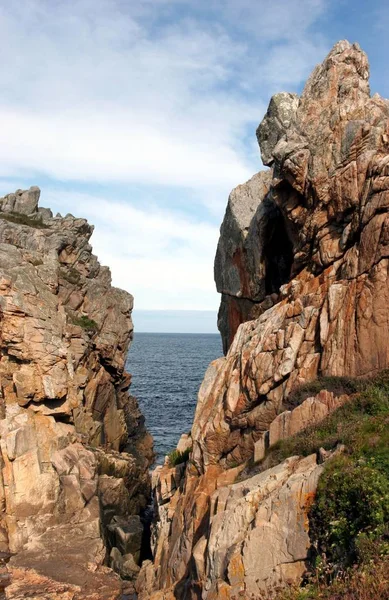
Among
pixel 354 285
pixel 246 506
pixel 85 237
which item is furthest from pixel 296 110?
pixel 85 237

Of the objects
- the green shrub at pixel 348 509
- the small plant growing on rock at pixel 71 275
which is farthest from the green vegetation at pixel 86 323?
the green shrub at pixel 348 509

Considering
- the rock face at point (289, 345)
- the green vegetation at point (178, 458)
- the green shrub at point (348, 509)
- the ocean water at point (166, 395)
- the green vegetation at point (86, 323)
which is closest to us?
the green shrub at point (348, 509)

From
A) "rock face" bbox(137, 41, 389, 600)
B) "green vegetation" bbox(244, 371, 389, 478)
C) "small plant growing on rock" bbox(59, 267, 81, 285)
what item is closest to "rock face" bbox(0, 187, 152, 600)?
"small plant growing on rock" bbox(59, 267, 81, 285)

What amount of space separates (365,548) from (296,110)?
68.6 feet

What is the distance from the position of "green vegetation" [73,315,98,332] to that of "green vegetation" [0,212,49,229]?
450 inches

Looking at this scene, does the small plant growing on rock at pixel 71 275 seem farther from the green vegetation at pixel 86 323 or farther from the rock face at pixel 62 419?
the green vegetation at pixel 86 323

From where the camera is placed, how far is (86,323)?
4181 cm

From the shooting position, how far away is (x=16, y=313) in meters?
33.4

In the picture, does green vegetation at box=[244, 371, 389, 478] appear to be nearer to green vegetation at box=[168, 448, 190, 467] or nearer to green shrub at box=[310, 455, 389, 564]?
green shrub at box=[310, 455, 389, 564]

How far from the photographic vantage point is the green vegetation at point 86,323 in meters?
40.8

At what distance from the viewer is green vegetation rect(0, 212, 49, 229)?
155 ft

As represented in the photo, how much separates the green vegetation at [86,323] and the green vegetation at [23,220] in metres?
11.4

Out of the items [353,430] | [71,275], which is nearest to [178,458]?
[353,430]

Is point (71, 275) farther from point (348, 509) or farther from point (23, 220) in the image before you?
point (348, 509)
